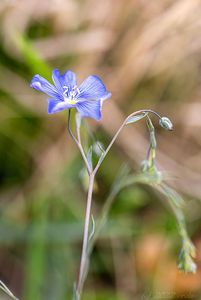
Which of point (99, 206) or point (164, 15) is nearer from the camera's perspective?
point (99, 206)

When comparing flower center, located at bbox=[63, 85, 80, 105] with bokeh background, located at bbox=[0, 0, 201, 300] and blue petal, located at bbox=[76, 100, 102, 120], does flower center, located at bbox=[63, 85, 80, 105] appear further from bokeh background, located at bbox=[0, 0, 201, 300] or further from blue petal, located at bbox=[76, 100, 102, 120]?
bokeh background, located at bbox=[0, 0, 201, 300]

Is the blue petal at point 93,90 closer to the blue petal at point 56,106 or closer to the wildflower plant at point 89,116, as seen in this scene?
the wildflower plant at point 89,116

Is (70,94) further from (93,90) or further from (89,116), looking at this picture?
(89,116)

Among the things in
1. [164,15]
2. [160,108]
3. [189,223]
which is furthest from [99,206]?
[164,15]

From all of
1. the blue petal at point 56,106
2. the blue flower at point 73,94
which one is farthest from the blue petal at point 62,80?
the blue petal at point 56,106

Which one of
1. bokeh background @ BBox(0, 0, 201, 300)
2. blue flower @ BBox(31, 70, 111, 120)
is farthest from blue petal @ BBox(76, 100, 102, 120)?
bokeh background @ BBox(0, 0, 201, 300)

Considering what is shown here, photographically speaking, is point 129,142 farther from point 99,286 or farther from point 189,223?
point 99,286
